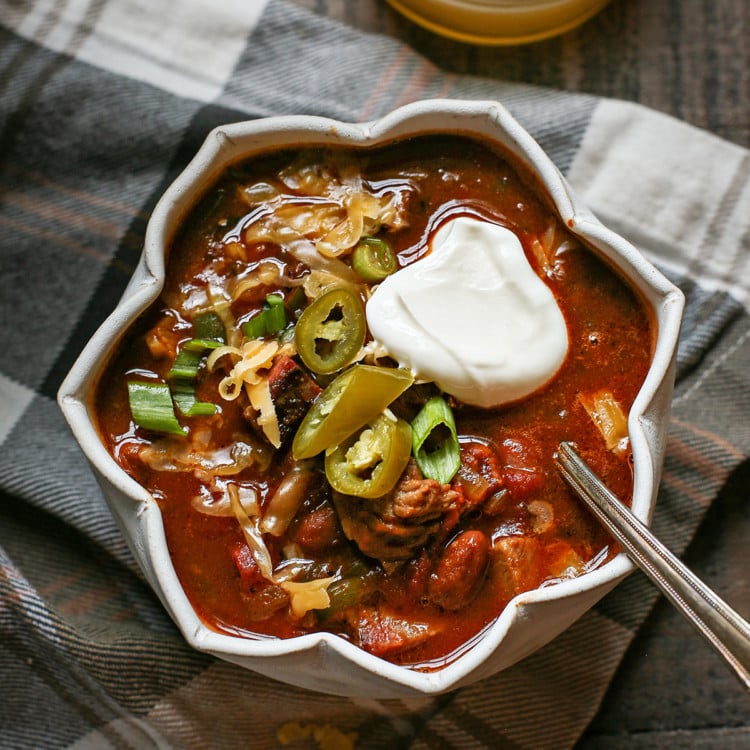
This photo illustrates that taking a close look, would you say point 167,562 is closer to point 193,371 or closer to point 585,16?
point 193,371

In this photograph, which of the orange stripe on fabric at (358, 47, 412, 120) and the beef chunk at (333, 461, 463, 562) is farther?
the orange stripe on fabric at (358, 47, 412, 120)

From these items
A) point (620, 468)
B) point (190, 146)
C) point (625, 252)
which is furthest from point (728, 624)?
point (190, 146)

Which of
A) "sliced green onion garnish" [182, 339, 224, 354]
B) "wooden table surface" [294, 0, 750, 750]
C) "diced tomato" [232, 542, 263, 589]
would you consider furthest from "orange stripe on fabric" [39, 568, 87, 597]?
"wooden table surface" [294, 0, 750, 750]

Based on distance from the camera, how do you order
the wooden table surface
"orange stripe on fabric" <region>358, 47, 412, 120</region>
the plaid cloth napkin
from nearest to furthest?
1. the plaid cloth napkin
2. "orange stripe on fabric" <region>358, 47, 412, 120</region>
3. the wooden table surface

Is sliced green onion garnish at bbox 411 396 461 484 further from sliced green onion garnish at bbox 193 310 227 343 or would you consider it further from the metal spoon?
sliced green onion garnish at bbox 193 310 227 343

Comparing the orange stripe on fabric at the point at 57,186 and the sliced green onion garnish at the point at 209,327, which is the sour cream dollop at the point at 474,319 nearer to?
the sliced green onion garnish at the point at 209,327

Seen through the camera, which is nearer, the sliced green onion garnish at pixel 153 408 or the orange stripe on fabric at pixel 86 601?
the sliced green onion garnish at pixel 153 408

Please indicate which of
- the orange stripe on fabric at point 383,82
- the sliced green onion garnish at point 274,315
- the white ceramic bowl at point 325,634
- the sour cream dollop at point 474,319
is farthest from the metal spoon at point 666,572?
the orange stripe on fabric at point 383,82

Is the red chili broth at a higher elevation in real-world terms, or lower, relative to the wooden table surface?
lower
